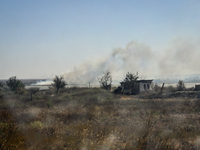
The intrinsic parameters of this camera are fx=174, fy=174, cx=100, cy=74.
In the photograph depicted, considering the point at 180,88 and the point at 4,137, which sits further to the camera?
the point at 180,88

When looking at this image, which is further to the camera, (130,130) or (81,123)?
(81,123)

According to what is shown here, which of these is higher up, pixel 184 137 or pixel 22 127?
pixel 22 127

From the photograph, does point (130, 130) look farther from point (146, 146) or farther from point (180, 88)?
point (180, 88)

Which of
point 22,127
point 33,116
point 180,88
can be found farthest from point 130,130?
point 180,88

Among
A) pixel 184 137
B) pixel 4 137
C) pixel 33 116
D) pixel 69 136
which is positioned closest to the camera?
pixel 4 137

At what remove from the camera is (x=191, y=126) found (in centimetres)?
840

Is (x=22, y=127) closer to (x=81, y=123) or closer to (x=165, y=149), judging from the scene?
(x=81, y=123)

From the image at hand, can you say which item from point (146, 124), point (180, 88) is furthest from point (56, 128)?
point (180, 88)

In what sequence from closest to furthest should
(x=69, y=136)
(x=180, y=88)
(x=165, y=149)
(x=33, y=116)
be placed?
1. (x=165, y=149)
2. (x=69, y=136)
3. (x=33, y=116)
4. (x=180, y=88)

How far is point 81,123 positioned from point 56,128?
1.67 metres

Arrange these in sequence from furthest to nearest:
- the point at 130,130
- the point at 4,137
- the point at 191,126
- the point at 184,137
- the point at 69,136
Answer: the point at 191,126 → the point at 130,130 → the point at 184,137 → the point at 69,136 → the point at 4,137

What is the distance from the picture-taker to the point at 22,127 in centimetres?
741

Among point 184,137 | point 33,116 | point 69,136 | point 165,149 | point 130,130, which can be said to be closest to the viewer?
point 165,149

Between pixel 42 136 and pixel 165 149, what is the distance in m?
4.42
